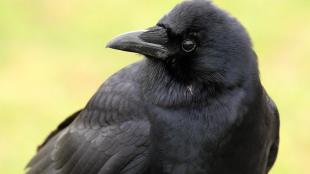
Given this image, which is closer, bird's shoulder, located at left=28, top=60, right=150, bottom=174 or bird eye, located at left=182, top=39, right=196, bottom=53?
bird eye, located at left=182, top=39, right=196, bottom=53

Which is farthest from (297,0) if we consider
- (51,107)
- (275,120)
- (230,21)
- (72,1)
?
(230,21)

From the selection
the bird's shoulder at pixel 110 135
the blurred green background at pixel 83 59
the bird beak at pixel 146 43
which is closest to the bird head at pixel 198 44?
the bird beak at pixel 146 43

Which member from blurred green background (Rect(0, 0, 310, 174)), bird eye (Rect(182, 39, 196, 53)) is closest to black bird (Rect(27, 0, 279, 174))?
bird eye (Rect(182, 39, 196, 53))

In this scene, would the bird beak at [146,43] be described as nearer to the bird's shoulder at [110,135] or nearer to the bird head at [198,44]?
the bird head at [198,44]

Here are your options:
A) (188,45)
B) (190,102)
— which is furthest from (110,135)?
(188,45)

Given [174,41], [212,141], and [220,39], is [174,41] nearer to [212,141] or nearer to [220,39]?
[220,39]

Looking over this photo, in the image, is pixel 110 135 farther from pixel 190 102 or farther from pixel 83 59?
pixel 83 59

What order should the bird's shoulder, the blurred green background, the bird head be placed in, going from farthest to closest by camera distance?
the blurred green background, the bird's shoulder, the bird head

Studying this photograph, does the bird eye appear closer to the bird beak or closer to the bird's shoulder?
the bird beak
